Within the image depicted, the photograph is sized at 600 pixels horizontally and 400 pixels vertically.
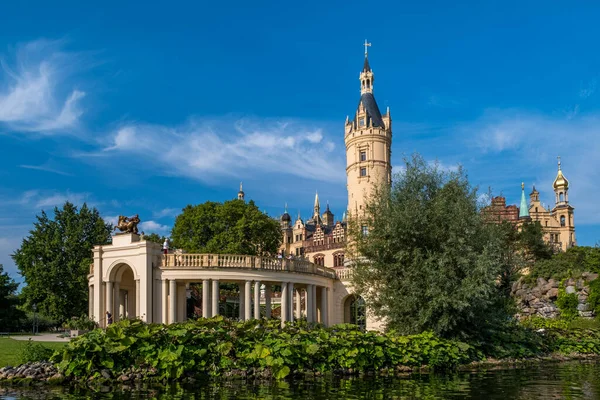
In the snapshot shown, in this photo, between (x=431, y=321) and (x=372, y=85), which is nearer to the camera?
(x=431, y=321)

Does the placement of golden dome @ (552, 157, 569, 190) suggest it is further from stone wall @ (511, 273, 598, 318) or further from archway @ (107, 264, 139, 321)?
archway @ (107, 264, 139, 321)

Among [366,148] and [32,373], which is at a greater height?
[366,148]

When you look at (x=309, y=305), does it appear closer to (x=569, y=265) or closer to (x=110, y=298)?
(x=110, y=298)

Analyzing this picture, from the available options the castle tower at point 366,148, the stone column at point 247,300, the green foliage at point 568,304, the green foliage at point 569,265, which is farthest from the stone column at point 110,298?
the castle tower at point 366,148

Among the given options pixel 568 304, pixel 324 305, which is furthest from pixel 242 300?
pixel 568 304

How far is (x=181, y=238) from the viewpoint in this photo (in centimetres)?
6894

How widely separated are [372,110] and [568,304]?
39814mm

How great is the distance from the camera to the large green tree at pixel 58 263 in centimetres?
4825

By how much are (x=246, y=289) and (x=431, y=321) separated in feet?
40.9

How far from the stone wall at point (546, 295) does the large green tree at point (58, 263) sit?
3462 cm

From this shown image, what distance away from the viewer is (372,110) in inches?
3204

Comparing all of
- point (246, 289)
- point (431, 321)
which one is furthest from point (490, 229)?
point (246, 289)

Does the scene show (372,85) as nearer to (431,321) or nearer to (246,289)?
(246,289)

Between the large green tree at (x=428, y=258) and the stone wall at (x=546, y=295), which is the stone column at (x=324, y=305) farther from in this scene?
the stone wall at (x=546, y=295)
